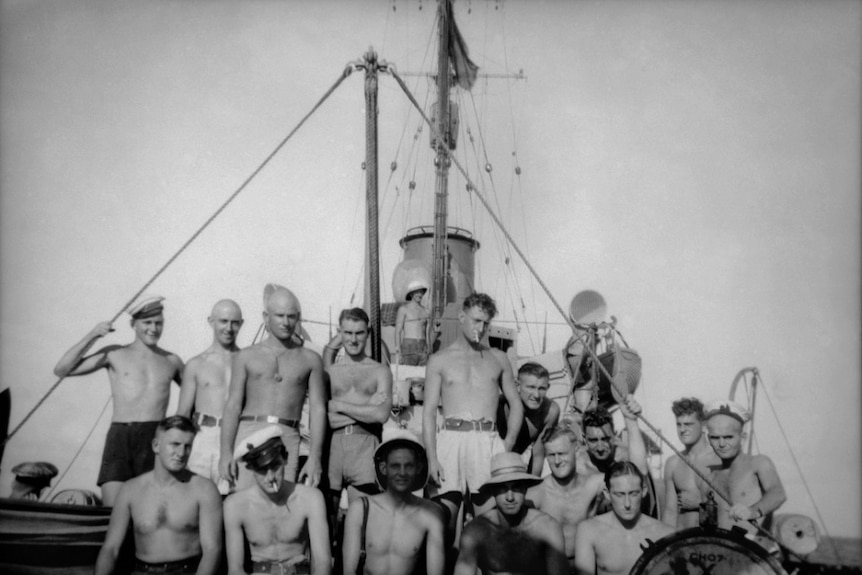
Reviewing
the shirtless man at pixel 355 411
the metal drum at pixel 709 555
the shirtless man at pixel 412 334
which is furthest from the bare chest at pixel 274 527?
the shirtless man at pixel 412 334

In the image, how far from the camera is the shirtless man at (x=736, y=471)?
202 inches

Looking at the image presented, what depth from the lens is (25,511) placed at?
176 inches

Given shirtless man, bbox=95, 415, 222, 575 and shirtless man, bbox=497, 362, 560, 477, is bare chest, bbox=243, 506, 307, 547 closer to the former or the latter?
shirtless man, bbox=95, 415, 222, 575

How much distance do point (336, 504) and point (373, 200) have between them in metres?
2.92

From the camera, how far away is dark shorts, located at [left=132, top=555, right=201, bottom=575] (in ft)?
13.7

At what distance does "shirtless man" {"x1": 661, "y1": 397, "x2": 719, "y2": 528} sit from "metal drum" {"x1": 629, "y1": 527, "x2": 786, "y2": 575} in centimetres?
149

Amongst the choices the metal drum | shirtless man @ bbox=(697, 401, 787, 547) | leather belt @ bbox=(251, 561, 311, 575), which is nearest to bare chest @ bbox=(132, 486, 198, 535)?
leather belt @ bbox=(251, 561, 311, 575)

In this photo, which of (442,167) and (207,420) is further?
(442,167)

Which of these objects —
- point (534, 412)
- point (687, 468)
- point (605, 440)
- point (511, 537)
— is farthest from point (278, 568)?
point (687, 468)

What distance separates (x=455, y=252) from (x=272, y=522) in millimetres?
16062

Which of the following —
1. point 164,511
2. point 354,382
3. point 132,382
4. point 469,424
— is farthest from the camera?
point 132,382

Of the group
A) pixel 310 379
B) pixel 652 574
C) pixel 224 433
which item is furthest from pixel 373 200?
pixel 652 574

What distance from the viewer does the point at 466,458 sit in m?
5.00

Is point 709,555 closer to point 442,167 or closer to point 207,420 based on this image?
point 207,420
